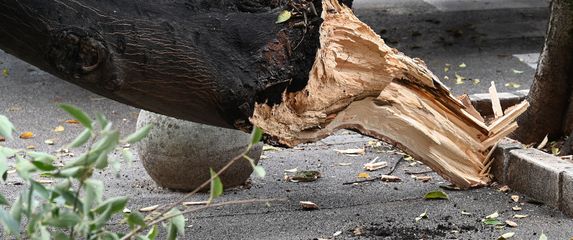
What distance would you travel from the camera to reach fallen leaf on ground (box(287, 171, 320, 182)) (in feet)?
21.2

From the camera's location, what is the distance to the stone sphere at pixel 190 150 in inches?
232

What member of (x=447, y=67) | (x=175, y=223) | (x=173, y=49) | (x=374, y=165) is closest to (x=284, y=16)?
(x=173, y=49)

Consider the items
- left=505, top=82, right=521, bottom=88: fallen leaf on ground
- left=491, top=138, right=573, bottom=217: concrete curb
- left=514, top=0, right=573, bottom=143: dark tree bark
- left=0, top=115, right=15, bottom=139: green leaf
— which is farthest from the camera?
left=505, top=82, right=521, bottom=88: fallen leaf on ground

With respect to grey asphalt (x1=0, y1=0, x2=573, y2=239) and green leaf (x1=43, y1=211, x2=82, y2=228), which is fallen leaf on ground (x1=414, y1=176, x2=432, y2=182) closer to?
grey asphalt (x1=0, y1=0, x2=573, y2=239)

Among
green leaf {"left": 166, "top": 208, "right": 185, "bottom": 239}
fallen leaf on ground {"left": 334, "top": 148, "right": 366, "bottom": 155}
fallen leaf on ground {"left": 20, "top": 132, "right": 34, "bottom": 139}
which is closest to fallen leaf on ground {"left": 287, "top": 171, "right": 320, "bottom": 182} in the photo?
fallen leaf on ground {"left": 334, "top": 148, "right": 366, "bottom": 155}

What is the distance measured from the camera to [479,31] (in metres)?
12.4

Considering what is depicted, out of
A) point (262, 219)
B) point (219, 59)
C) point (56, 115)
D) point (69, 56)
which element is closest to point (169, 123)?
point (262, 219)

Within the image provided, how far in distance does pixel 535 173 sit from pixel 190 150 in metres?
1.97

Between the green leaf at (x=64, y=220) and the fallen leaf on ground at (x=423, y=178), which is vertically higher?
the green leaf at (x=64, y=220)

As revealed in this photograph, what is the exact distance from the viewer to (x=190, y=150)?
5895 mm

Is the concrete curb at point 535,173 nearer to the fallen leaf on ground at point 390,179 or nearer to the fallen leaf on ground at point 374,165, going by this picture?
the fallen leaf on ground at point 390,179

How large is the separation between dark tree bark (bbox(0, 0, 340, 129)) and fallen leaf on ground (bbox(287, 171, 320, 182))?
147 cm

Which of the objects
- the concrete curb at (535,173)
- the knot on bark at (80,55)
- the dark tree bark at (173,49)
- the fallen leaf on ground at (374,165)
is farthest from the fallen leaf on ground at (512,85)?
the knot on bark at (80,55)

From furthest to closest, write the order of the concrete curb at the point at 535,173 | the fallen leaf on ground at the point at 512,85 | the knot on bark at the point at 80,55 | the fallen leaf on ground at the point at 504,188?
the fallen leaf on ground at the point at 512,85 → the fallen leaf on ground at the point at 504,188 → the concrete curb at the point at 535,173 → the knot on bark at the point at 80,55
